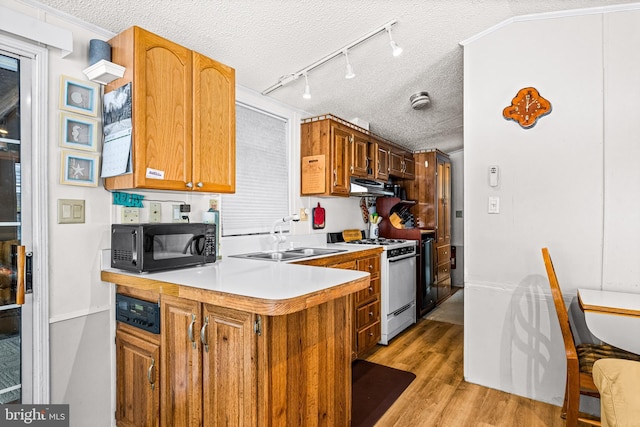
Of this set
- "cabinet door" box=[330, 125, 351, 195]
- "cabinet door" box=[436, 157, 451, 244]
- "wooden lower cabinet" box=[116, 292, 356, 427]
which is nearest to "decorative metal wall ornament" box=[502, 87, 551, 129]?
"cabinet door" box=[330, 125, 351, 195]

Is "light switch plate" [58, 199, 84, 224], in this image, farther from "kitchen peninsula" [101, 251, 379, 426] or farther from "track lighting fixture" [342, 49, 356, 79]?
"track lighting fixture" [342, 49, 356, 79]

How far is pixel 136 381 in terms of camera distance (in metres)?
1.84

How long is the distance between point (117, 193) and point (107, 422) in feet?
4.30

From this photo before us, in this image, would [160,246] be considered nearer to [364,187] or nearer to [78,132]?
[78,132]

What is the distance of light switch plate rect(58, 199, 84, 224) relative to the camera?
179 cm

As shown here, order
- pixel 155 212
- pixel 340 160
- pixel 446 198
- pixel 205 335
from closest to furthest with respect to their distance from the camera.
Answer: pixel 205 335, pixel 155 212, pixel 340 160, pixel 446 198

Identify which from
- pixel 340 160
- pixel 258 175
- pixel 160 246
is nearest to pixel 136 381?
pixel 160 246

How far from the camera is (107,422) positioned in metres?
1.94

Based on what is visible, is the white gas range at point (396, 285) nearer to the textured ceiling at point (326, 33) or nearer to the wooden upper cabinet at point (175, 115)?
the textured ceiling at point (326, 33)

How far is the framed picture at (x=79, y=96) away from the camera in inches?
70.9

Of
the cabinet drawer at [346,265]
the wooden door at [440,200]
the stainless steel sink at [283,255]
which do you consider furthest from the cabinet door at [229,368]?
the wooden door at [440,200]

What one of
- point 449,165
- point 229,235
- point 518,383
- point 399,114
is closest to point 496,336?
point 518,383

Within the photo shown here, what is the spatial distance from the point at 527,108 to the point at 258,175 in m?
2.20

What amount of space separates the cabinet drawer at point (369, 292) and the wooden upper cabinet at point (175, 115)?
5.00 ft
